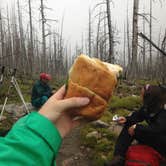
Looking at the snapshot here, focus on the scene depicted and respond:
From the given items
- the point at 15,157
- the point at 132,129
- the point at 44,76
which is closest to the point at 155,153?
the point at 132,129

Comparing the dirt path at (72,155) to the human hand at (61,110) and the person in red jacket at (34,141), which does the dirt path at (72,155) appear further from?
the person in red jacket at (34,141)

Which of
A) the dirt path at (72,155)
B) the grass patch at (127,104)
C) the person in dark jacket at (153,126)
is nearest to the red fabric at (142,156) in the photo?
the person in dark jacket at (153,126)

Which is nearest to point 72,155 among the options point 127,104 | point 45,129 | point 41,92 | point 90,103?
point 41,92

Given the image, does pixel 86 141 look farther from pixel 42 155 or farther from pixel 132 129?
pixel 42 155

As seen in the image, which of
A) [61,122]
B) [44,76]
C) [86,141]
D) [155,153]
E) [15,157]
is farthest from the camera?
[44,76]

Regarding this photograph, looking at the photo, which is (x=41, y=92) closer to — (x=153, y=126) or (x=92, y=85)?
(x=153, y=126)

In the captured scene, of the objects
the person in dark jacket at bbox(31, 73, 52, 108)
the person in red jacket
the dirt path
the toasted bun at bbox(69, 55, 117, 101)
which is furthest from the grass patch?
the person in red jacket
